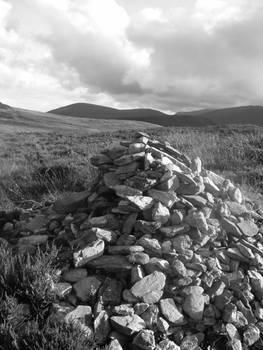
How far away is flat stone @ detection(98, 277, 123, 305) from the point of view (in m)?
3.33

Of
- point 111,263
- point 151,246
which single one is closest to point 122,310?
point 111,263

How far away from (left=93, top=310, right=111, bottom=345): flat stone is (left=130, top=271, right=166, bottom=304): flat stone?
0.35m

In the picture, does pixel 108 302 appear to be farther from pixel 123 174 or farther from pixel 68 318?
pixel 123 174

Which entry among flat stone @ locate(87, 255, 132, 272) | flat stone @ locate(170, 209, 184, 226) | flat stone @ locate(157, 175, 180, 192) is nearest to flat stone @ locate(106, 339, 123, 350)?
flat stone @ locate(87, 255, 132, 272)

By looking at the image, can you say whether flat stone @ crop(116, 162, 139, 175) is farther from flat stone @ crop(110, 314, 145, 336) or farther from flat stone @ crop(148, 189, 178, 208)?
flat stone @ crop(110, 314, 145, 336)

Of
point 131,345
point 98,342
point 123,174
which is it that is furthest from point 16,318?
point 123,174

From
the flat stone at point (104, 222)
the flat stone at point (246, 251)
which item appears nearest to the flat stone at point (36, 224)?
the flat stone at point (104, 222)

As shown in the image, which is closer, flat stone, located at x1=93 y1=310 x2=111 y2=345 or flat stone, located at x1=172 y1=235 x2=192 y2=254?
flat stone, located at x1=93 y1=310 x2=111 y2=345

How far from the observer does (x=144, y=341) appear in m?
2.98

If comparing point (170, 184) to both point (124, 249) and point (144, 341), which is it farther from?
point (144, 341)

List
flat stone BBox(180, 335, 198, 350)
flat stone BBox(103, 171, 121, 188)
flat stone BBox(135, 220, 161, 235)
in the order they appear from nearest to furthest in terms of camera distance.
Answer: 1. flat stone BBox(180, 335, 198, 350)
2. flat stone BBox(135, 220, 161, 235)
3. flat stone BBox(103, 171, 121, 188)

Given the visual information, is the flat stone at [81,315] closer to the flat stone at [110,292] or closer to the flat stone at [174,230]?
the flat stone at [110,292]

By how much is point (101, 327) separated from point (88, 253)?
2.52 ft

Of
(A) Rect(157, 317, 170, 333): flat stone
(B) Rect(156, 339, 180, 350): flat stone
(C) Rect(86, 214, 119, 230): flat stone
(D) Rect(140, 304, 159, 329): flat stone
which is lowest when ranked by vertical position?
(B) Rect(156, 339, 180, 350): flat stone
